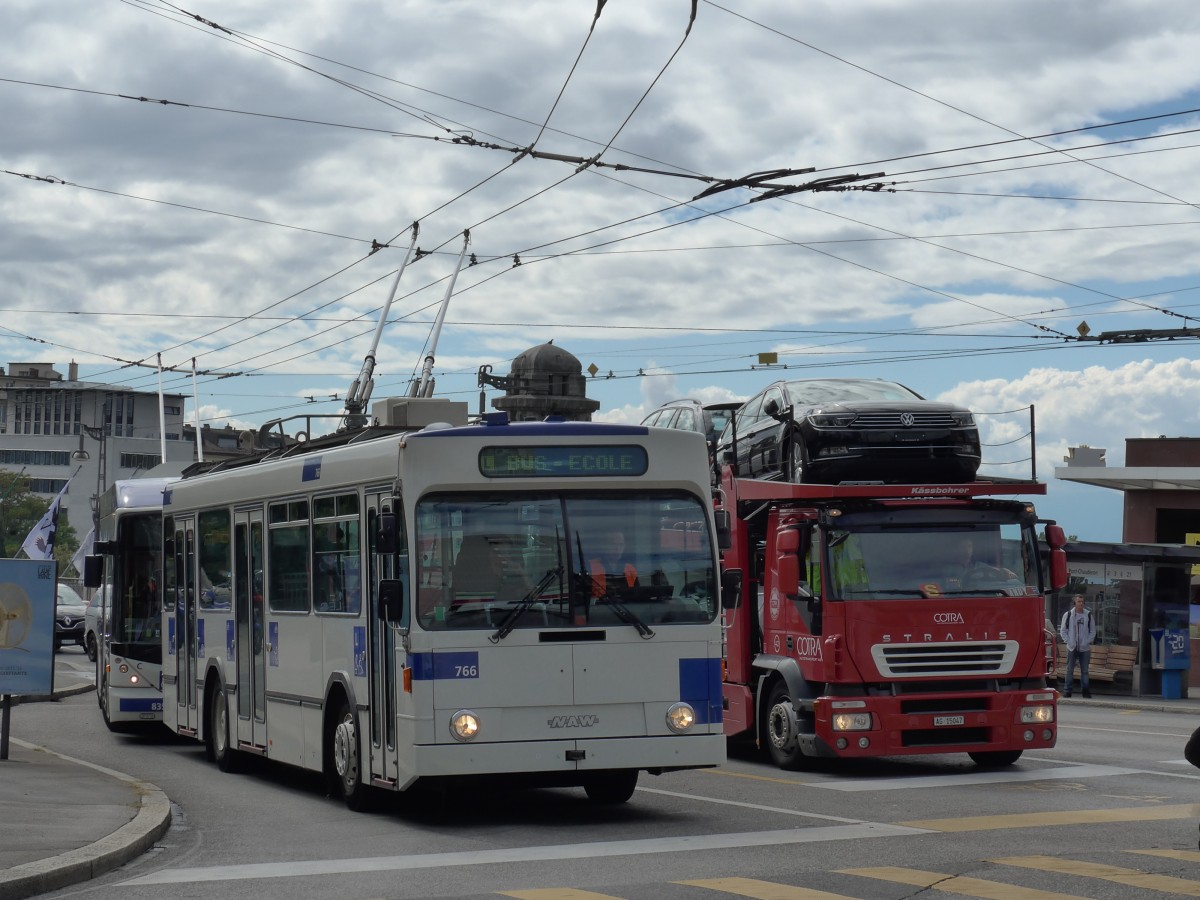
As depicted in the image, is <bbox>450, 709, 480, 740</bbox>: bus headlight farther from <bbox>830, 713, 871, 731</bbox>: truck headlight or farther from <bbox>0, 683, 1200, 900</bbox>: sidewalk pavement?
<bbox>830, 713, 871, 731</bbox>: truck headlight

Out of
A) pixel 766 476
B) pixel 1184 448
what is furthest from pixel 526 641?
pixel 1184 448

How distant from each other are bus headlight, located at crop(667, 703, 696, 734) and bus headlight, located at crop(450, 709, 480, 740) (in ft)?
4.44

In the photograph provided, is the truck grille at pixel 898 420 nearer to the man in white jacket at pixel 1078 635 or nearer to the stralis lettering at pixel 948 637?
the stralis lettering at pixel 948 637

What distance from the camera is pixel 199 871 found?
1022 centimetres

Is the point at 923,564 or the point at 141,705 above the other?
the point at 923,564

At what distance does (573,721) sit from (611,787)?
162 cm

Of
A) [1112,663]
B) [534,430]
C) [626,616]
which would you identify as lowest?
[1112,663]

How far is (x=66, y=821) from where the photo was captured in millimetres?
11586

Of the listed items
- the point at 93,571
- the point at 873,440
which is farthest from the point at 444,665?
the point at 93,571

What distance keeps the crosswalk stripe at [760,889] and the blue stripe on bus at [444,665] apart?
9.22ft

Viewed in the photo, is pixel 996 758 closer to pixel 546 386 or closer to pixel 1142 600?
pixel 1142 600

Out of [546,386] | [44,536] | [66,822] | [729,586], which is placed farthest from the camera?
[546,386]

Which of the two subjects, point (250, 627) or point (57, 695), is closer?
point (250, 627)

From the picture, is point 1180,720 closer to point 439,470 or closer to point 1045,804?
point 1045,804
